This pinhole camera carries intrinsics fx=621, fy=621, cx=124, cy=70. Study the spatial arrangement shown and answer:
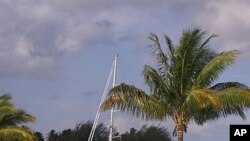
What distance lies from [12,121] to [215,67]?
525 inches

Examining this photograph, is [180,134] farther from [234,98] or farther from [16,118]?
[16,118]

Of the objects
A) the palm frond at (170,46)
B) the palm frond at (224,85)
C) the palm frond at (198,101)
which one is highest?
the palm frond at (170,46)

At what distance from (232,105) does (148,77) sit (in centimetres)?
378

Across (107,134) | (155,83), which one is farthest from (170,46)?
(107,134)

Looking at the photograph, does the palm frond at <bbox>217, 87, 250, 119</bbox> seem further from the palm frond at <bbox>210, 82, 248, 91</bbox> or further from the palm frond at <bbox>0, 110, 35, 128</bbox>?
the palm frond at <bbox>0, 110, 35, 128</bbox>

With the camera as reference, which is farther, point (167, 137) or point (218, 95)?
point (167, 137)

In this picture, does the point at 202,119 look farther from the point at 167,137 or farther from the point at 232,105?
the point at 167,137

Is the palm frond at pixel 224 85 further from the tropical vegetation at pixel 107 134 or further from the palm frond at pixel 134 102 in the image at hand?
the tropical vegetation at pixel 107 134

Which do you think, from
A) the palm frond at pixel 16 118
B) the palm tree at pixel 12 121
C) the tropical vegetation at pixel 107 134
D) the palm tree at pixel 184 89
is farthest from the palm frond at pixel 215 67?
the tropical vegetation at pixel 107 134

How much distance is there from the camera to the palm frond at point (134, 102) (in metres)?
25.0

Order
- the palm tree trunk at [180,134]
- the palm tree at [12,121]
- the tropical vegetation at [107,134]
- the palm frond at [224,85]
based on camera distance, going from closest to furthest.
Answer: the palm tree trunk at [180,134] → the palm frond at [224,85] → the palm tree at [12,121] → the tropical vegetation at [107,134]

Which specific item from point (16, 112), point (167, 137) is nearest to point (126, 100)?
point (16, 112)

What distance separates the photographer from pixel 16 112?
33875 mm

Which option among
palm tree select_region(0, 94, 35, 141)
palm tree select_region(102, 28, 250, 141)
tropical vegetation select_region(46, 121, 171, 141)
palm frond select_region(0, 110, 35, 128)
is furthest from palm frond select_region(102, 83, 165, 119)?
tropical vegetation select_region(46, 121, 171, 141)
